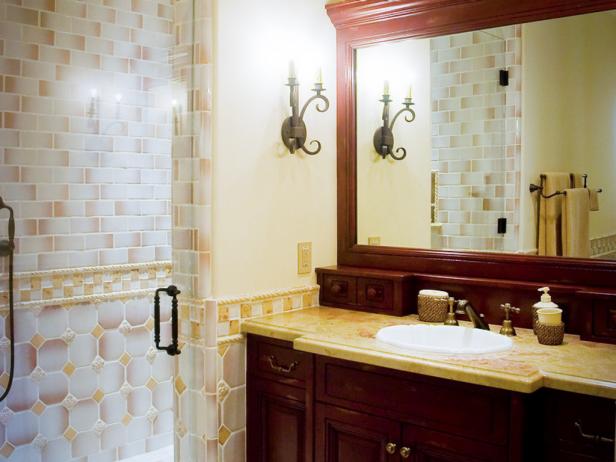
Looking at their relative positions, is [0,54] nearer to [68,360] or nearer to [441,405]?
[68,360]

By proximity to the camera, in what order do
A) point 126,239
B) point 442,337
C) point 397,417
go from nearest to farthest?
point 397,417, point 442,337, point 126,239

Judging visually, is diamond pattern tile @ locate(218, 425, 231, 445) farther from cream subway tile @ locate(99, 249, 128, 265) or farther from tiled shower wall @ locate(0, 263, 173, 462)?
cream subway tile @ locate(99, 249, 128, 265)

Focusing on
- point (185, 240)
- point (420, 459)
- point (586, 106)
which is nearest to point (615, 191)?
point (586, 106)

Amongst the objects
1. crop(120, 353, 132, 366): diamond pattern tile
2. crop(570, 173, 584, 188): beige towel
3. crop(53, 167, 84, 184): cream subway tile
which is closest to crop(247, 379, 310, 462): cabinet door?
crop(120, 353, 132, 366): diamond pattern tile

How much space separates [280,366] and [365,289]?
0.50 metres

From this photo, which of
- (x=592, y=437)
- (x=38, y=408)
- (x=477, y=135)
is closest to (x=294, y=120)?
(x=477, y=135)

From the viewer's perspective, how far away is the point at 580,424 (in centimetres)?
171

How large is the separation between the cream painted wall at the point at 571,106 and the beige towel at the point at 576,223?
3cm

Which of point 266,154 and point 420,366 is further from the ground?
point 266,154

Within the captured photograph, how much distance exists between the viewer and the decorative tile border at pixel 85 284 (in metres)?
2.32

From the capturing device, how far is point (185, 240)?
2377 mm

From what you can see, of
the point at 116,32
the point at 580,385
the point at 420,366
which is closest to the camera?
the point at 580,385

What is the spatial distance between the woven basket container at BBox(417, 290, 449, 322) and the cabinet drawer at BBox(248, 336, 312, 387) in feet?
1.55

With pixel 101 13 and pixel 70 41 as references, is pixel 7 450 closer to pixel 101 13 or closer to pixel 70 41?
pixel 70 41
